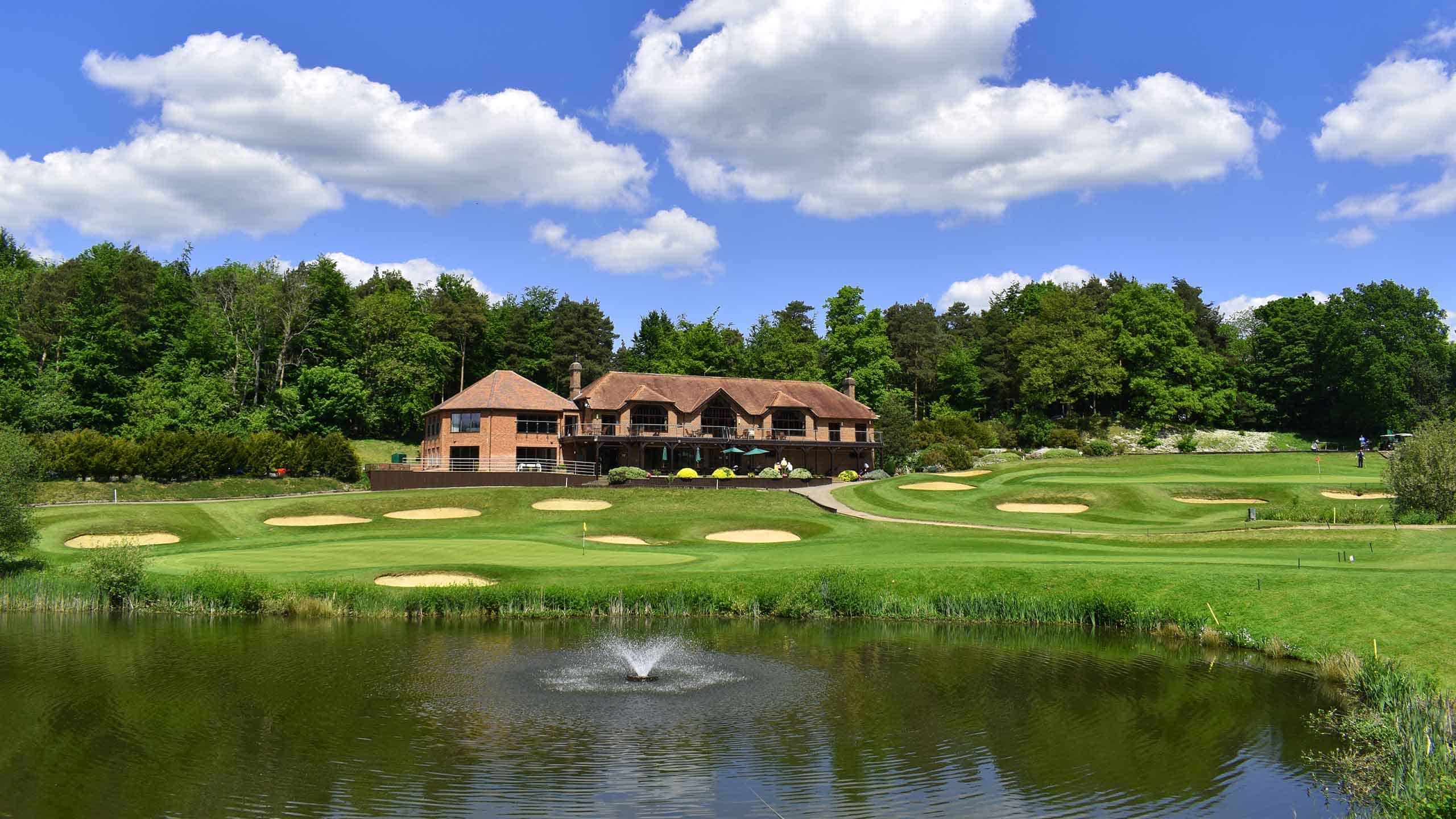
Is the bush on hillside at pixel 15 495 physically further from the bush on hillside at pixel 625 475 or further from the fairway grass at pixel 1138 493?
the fairway grass at pixel 1138 493

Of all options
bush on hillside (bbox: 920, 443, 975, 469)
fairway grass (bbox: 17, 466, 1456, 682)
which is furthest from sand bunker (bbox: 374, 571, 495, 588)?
bush on hillside (bbox: 920, 443, 975, 469)

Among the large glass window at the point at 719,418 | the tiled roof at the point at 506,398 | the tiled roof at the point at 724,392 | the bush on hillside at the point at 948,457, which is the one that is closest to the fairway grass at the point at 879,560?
the bush on hillside at the point at 948,457

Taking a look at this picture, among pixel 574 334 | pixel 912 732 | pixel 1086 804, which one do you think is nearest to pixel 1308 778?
pixel 1086 804

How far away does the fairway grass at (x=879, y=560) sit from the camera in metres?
22.6

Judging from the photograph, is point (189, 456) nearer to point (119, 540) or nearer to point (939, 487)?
point (119, 540)

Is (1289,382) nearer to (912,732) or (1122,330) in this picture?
(1122,330)

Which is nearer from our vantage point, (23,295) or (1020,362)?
(23,295)

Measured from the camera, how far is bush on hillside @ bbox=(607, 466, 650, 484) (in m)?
55.2

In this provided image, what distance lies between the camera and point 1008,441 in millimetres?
80938

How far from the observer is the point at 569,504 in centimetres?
4919

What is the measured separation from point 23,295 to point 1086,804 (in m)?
94.0

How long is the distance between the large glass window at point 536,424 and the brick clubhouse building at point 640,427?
0.08m

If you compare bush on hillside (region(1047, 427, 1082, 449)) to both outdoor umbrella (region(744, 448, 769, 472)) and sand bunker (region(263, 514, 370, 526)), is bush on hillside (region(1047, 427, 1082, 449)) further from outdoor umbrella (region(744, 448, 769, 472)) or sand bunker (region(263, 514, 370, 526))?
sand bunker (region(263, 514, 370, 526))

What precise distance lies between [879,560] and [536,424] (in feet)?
130
